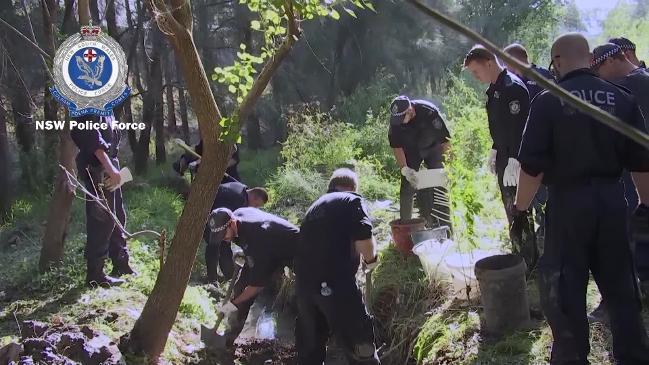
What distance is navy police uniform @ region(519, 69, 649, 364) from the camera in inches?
116

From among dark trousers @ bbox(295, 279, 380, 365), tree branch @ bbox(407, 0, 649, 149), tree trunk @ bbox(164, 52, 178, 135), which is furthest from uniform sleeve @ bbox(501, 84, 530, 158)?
tree trunk @ bbox(164, 52, 178, 135)

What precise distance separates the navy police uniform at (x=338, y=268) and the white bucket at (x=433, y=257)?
112 cm

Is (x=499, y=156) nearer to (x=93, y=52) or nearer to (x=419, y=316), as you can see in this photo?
(x=419, y=316)

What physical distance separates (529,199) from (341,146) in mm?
8060

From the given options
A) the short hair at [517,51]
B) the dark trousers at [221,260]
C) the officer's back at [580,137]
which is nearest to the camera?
the officer's back at [580,137]

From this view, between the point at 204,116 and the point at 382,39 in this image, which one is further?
the point at 382,39

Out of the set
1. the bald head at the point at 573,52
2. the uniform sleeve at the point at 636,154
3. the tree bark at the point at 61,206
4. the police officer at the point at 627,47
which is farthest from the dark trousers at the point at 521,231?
the tree bark at the point at 61,206

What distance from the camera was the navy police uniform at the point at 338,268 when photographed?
3980 mm

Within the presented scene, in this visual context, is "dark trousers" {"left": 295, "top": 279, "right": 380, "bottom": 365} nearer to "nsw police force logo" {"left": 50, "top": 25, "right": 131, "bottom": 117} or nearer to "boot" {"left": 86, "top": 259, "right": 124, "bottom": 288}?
"boot" {"left": 86, "top": 259, "right": 124, "bottom": 288}

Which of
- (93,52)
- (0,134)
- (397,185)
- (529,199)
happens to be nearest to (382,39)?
(397,185)

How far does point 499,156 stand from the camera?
4859 mm

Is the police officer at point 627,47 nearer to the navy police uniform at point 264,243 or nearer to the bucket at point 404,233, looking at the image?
the bucket at point 404,233

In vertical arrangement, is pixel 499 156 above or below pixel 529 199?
above

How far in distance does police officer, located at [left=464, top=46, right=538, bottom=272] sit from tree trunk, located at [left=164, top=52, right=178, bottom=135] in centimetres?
1222
